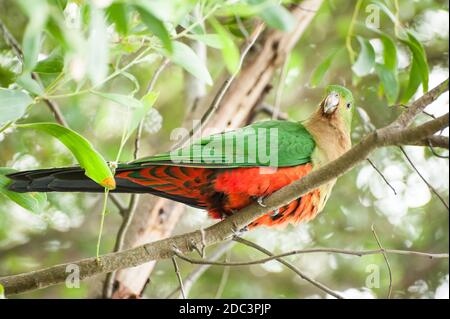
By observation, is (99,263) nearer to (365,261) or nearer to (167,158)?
(167,158)

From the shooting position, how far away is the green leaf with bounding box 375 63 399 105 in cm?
356

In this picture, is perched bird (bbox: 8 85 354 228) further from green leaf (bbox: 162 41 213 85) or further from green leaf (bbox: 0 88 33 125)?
green leaf (bbox: 0 88 33 125)

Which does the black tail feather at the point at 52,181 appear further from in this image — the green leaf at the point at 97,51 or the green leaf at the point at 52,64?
the green leaf at the point at 97,51

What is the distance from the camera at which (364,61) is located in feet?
11.1

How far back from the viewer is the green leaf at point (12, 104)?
1.74 m

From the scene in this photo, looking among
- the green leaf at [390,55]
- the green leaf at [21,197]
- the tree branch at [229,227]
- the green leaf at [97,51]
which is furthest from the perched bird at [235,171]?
the green leaf at [97,51]

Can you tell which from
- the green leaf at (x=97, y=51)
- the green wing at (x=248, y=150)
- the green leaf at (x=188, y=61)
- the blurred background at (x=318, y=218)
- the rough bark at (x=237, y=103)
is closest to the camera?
the green leaf at (x=97, y=51)

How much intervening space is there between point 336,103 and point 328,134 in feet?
0.67

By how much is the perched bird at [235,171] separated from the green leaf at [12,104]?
36.2 inches

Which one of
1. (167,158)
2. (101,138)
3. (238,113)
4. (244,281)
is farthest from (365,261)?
(167,158)

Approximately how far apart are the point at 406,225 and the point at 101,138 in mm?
2743

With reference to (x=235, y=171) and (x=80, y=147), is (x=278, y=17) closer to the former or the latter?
(x=80, y=147)

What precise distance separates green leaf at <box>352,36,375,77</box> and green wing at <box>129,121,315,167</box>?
1.55 ft

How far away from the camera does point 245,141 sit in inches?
119
